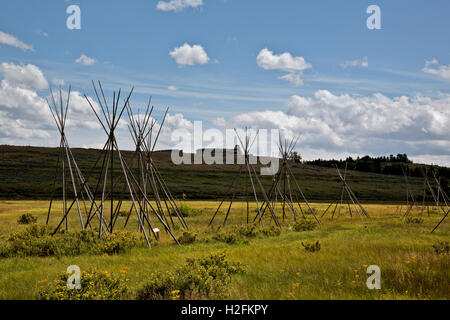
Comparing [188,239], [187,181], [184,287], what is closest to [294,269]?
[184,287]

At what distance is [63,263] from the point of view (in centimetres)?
792

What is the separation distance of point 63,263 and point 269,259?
4.80m

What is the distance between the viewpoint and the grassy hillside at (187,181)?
129ft

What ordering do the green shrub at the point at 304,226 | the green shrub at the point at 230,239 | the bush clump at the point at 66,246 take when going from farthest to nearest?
1. the green shrub at the point at 304,226
2. the green shrub at the point at 230,239
3. the bush clump at the point at 66,246

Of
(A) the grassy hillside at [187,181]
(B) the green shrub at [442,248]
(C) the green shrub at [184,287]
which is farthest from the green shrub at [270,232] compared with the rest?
(A) the grassy hillside at [187,181]

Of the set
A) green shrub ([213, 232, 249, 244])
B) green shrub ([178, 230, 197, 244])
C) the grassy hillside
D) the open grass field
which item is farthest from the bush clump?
the grassy hillside

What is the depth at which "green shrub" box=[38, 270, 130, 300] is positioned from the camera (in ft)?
16.2

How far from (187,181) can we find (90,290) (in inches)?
1889

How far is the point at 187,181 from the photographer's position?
5291 cm

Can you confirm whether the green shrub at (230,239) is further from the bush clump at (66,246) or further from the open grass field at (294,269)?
the bush clump at (66,246)

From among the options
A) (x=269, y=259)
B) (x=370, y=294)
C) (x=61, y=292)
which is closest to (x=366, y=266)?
(x=370, y=294)

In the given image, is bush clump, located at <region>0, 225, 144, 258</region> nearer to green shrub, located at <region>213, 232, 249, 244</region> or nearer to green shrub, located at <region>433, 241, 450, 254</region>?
green shrub, located at <region>213, 232, 249, 244</region>

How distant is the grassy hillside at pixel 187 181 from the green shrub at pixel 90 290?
32.8m

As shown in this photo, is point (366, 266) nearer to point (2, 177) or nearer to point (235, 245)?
point (235, 245)
